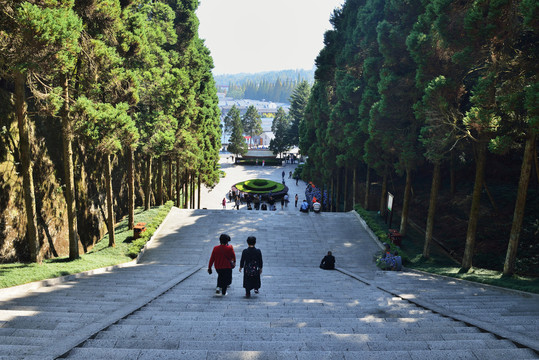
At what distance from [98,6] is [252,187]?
31.5 m

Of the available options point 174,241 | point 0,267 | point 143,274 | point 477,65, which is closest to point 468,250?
point 477,65

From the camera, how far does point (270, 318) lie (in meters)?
6.43

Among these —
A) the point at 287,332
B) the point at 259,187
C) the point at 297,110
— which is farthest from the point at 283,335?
the point at 297,110

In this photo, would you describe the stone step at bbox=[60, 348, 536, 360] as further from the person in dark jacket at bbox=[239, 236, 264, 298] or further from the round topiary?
the round topiary

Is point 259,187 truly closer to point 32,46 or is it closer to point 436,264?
point 436,264

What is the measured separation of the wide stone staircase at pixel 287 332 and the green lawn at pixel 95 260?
354 centimetres

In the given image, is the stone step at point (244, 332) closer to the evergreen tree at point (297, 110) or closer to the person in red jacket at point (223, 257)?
the person in red jacket at point (223, 257)

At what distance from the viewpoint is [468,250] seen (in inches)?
514

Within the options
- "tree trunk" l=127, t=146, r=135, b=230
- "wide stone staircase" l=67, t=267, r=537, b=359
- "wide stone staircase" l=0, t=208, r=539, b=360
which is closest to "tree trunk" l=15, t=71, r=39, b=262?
"wide stone staircase" l=0, t=208, r=539, b=360

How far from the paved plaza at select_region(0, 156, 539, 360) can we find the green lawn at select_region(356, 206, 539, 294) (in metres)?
0.47

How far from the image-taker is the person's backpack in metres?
7.92

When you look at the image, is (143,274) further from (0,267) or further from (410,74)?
(410,74)

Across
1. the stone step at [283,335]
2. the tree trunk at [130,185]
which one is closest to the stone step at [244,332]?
the stone step at [283,335]

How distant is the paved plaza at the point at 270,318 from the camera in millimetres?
4348
